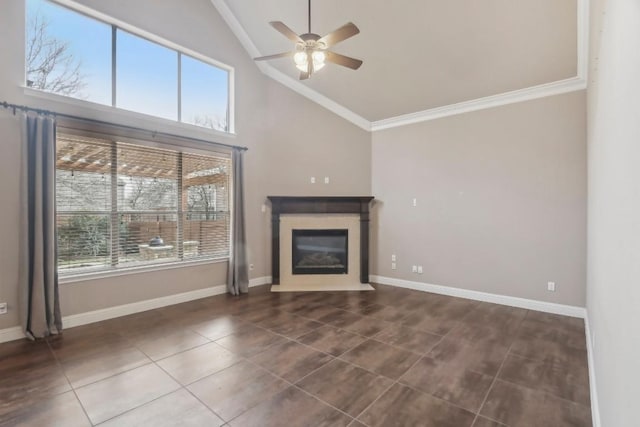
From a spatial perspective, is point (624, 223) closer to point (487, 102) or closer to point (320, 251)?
point (487, 102)

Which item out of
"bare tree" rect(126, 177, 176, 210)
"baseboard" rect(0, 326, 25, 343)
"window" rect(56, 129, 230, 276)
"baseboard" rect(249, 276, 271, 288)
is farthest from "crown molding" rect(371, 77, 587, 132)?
"baseboard" rect(0, 326, 25, 343)

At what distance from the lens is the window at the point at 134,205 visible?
12.1 ft

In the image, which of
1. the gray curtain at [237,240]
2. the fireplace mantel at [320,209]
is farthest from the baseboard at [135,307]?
the fireplace mantel at [320,209]

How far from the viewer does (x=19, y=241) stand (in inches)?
128

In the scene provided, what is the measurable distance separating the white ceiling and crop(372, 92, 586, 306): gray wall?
0.52 meters

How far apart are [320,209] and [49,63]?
13.9 ft

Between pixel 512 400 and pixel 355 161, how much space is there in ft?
15.1

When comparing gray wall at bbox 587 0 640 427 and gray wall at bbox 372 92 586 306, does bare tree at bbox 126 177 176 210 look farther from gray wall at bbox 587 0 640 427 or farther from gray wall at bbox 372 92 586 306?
gray wall at bbox 587 0 640 427

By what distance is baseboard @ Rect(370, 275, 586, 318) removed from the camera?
4125 millimetres

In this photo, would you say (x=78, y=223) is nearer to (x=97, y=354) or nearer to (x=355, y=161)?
(x=97, y=354)

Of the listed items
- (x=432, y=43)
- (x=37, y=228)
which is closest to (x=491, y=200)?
(x=432, y=43)

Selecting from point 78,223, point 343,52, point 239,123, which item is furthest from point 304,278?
point 343,52

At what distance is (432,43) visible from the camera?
3842mm

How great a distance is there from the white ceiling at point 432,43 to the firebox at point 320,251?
258cm
